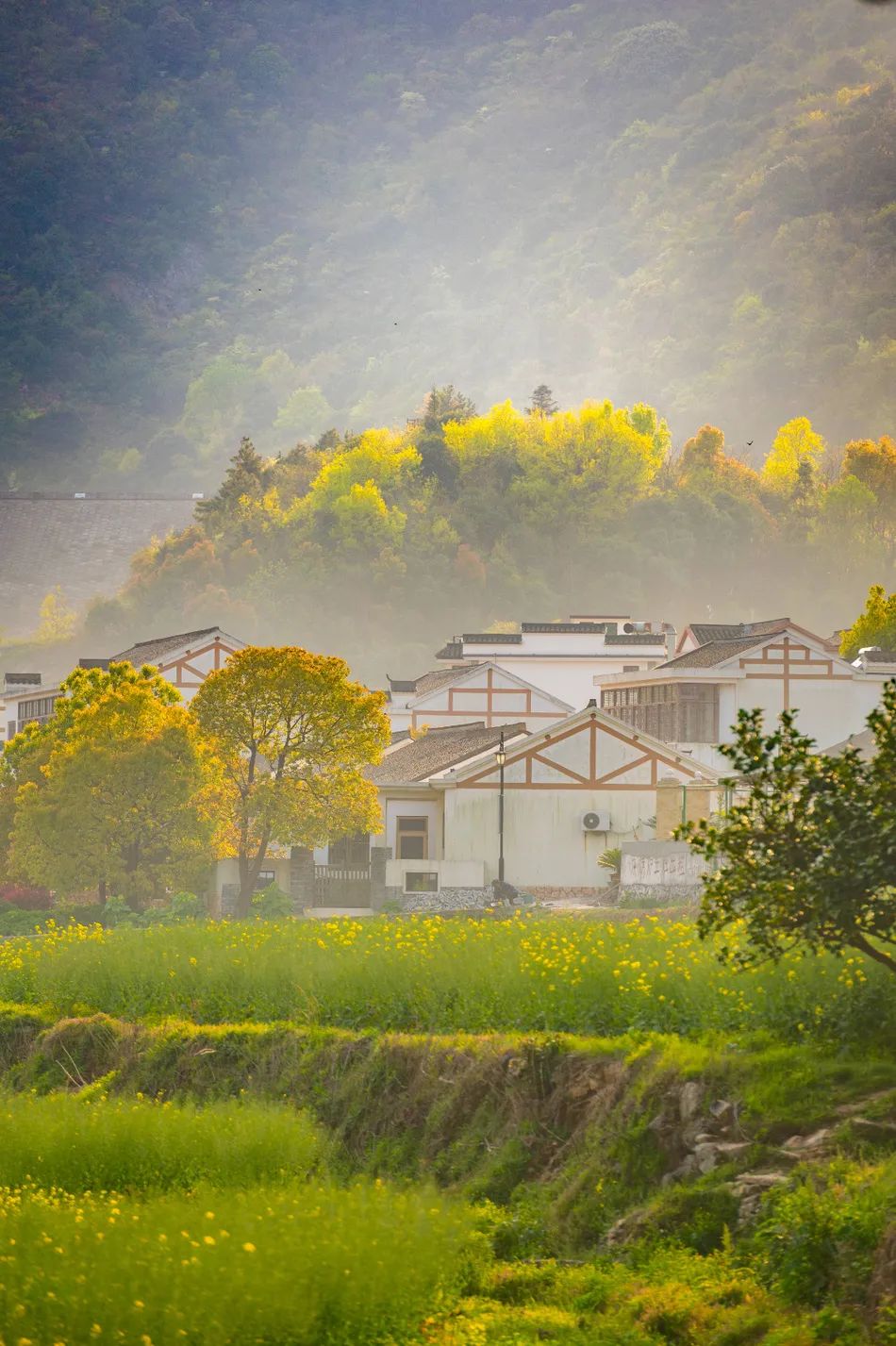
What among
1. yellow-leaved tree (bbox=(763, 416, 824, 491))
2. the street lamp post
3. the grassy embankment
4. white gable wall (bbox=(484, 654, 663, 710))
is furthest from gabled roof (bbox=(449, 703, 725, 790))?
yellow-leaved tree (bbox=(763, 416, 824, 491))

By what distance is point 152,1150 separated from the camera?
16.0 meters

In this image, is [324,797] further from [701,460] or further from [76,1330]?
[701,460]

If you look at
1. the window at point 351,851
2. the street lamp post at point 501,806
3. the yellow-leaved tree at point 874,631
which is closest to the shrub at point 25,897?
the window at point 351,851

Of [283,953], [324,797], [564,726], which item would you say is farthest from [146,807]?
[283,953]

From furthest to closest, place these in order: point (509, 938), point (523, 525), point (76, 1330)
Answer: point (523, 525), point (509, 938), point (76, 1330)

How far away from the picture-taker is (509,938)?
2231 centimetres

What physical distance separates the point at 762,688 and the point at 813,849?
44.4 meters

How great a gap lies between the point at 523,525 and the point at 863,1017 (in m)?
117

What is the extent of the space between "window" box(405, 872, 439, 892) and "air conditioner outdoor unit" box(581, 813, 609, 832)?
3.97 m

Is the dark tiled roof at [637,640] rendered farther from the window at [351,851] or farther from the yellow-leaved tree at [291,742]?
the yellow-leaved tree at [291,742]

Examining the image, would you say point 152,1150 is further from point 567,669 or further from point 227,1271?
point 567,669

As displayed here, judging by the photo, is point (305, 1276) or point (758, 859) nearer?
point (305, 1276)

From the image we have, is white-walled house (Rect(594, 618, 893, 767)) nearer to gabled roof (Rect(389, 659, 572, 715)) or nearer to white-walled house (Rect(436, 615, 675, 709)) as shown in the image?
gabled roof (Rect(389, 659, 572, 715))

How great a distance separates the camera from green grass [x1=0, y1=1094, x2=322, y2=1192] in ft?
51.4
